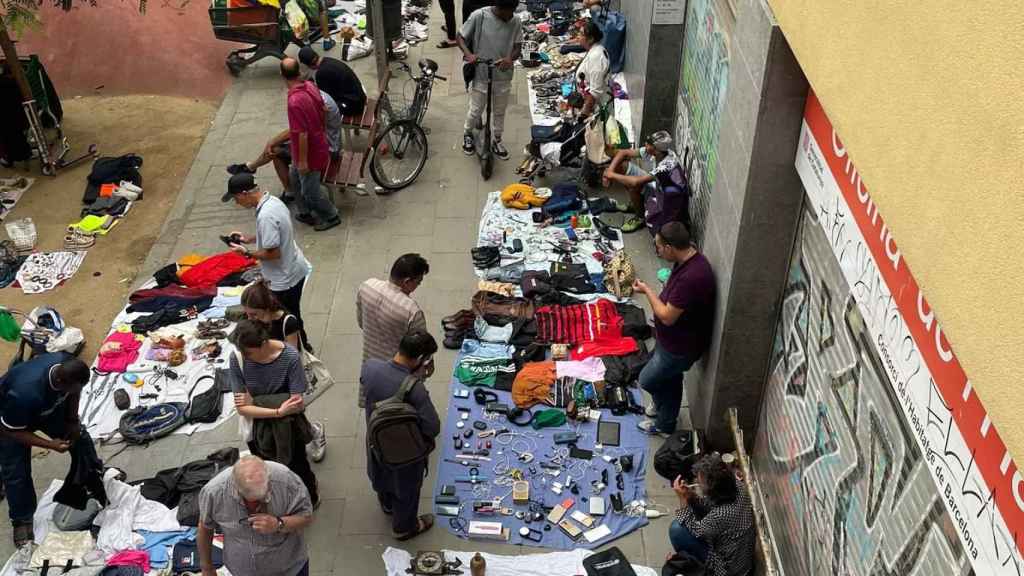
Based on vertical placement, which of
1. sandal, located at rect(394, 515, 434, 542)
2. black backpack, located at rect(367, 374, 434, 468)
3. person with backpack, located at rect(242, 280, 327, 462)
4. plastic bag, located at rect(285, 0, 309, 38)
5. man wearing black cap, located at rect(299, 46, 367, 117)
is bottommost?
sandal, located at rect(394, 515, 434, 542)

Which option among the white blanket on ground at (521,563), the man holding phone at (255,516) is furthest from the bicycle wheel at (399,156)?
the man holding phone at (255,516)

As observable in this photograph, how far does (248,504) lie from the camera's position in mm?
5039

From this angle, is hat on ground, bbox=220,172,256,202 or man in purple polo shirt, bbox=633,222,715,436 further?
hat on ground, bbox=220,172,256,202

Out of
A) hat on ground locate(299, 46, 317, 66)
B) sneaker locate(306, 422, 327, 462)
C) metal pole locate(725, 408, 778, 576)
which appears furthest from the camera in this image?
hat on ground locate(299, 46, 317, 66)

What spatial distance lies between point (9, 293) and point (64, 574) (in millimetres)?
4228

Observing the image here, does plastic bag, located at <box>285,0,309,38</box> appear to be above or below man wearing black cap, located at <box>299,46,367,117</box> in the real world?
above

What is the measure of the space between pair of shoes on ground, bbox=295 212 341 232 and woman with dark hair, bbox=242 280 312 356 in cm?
331

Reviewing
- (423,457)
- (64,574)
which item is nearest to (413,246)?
(423,457)

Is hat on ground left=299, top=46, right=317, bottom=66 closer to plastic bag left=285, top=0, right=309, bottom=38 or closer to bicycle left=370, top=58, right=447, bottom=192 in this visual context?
bicycle left=370, top=58, right=447, bottom=192

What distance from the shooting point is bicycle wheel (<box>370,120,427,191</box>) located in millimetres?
10414

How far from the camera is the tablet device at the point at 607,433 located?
7.42m

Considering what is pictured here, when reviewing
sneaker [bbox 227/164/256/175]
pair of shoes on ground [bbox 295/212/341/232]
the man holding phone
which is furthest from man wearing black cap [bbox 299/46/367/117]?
the man holding phone

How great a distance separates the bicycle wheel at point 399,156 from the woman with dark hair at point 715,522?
5.79m

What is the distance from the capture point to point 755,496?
6.43 metres
